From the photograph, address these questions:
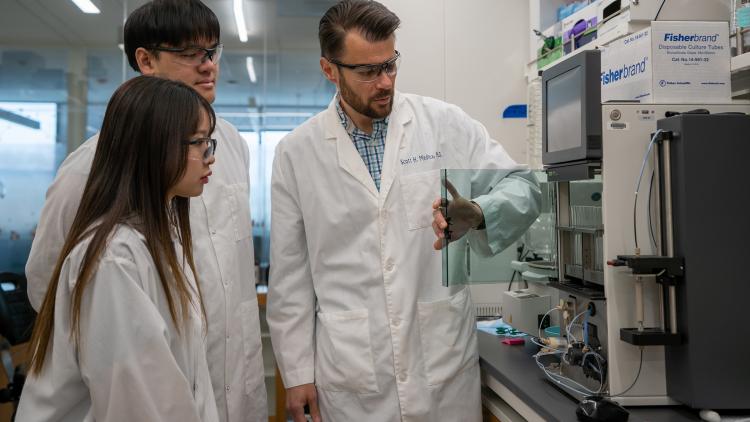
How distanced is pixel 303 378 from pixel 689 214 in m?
1.01

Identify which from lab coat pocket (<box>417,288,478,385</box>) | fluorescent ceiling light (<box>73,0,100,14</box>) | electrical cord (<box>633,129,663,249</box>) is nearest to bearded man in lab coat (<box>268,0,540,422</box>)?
lab coat pocket (<box>417,288,478,385</box>)

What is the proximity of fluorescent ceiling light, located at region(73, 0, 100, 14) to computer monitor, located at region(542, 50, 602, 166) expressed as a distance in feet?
10.7

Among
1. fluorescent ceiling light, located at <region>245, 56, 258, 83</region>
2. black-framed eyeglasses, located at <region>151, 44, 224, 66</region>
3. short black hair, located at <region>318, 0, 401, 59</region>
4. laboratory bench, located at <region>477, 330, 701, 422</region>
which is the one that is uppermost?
fluorescent ceiling light, located at <region>245, 56, 258, 83</region>

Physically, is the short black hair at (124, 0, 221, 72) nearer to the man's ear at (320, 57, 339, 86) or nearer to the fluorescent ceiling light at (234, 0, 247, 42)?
the man's ear at (320, 57, 339, 86)

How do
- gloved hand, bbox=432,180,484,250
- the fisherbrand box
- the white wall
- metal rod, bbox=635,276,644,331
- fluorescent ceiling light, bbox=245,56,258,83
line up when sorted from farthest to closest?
1. fluorescent ceiling light, bbox=245,56,258,83
2. the white wall
3. gloved hand, bbox=432,180,484,250
4. the fisherbrand box
5. metal rod, bbox=635,276,644,331

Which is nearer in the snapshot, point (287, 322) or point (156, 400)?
point (156, 400)

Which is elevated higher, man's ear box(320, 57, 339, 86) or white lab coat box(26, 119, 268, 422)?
man's ear box(320, 57, 339, 86)

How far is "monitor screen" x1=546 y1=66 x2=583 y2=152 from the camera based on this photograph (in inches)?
52.4

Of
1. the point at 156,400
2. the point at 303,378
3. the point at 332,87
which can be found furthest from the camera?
the point at 332,87

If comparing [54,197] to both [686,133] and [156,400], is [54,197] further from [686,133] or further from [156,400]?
[686,133]

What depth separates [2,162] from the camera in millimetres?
4000

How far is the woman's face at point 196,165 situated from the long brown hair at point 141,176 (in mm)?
16

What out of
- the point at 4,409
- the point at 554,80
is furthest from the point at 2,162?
the point at 554,80

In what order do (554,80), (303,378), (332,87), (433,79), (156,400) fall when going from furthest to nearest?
1. (332,87)
2. (433,79)
3. (303,378)
4. (554,80)
5. (156,400)
